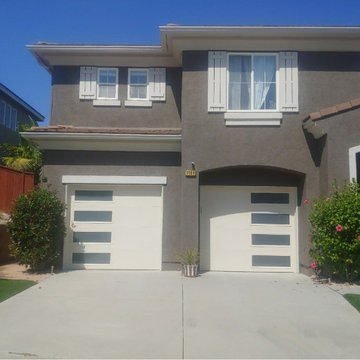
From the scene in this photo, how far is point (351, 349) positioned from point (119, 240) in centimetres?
661

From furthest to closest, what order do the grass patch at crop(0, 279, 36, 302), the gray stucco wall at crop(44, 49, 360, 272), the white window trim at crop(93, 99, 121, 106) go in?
the white window trim at crop(93, 99, 121, 106) → the gray stucco wall at crop(44, 49, 360, 272) → the grass patch at crop(0, 279, 36, 302)

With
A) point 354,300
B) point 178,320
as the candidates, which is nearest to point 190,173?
point 178,320

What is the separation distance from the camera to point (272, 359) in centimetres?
495

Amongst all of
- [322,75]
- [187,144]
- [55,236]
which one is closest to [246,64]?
[322,75]

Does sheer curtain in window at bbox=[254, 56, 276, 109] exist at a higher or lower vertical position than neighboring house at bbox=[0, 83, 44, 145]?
lower

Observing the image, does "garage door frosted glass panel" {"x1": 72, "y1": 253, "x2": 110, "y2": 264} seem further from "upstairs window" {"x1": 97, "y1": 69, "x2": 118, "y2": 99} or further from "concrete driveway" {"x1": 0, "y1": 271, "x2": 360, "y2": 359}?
"upstairs window" {"x1": 97, "y1": 69, "x2": 118, "y2": 99}

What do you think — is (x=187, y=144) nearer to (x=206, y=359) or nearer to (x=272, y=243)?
(x=272, y=243)

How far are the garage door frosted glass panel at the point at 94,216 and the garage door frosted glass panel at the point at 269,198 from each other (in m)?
3.78

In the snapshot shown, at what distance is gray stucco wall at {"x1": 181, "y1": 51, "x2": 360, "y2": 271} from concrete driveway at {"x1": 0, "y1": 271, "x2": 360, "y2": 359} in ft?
6.98

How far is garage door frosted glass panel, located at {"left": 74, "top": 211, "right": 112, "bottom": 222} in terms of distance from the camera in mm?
10758

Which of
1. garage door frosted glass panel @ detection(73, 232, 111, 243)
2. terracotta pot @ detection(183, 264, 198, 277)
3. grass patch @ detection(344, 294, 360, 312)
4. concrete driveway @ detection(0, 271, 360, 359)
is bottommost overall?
concrete driveway @ detection(0, 271, 360, 359)

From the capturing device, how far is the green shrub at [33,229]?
9.65m

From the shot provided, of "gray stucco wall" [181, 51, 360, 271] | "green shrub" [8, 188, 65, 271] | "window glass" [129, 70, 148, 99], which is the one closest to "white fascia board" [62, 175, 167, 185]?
"gray stucco wall" [181, 51, 360, 271]

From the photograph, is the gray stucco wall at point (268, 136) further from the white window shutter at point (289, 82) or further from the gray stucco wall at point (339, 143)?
the gray stucco wall at point (339, 143)
